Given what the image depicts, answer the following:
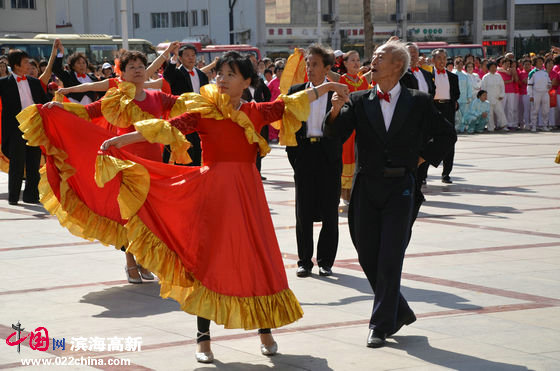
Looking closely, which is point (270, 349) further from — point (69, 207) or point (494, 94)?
point (494, 94)

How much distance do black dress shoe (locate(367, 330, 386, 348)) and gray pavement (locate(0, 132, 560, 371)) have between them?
0.30 ft

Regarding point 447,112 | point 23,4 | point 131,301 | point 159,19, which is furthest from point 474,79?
point 159,19

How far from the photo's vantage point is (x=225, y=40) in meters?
64.2

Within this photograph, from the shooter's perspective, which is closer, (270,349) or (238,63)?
(270,349)

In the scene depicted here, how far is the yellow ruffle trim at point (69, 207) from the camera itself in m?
7.77

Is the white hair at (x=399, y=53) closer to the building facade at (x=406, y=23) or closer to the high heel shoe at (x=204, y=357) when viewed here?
the high heel shoe at (x=204, y=357)

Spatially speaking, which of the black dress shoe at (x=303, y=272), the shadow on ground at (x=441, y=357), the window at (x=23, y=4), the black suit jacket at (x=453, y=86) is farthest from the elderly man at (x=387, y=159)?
the window at (x=23, y=4)

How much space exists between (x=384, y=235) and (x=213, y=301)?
1193 millimetres

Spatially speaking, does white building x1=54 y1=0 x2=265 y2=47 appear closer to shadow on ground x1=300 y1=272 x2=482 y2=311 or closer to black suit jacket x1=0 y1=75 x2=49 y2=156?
black suit jacket x1=0 y1=75 x2=49 y2=156

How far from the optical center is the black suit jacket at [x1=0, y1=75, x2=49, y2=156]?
13.5 m

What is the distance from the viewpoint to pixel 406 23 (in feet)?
204

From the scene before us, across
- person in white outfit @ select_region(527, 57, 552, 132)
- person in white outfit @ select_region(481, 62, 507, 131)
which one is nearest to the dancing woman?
person in white outfit @ select_region(481, 62, 507, 131)

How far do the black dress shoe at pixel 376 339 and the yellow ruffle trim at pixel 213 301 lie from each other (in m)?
0.49

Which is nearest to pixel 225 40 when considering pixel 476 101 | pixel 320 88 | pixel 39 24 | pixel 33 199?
pixel 39 24
